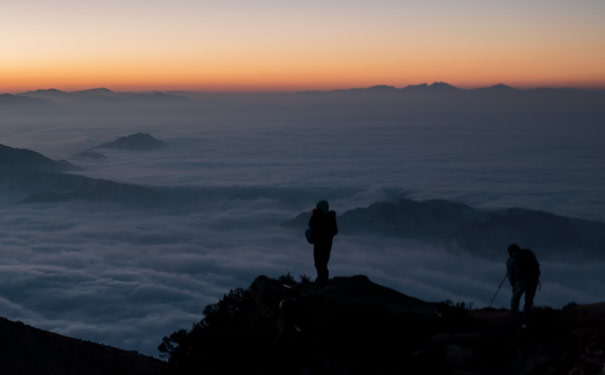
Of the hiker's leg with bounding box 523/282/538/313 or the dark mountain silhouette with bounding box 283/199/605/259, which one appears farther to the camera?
the dark mountain silhouette with bounding box 283/199/605/259

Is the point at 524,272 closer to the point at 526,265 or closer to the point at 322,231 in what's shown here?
the point at 526,265

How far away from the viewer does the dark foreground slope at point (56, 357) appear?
1744 cm

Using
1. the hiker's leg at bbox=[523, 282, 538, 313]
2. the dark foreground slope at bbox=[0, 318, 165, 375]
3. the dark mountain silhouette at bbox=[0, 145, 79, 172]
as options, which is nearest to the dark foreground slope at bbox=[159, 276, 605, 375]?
the hiker's leg at bbox=[523, 282, 538, 313]

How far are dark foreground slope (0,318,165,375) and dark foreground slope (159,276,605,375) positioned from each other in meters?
9.86

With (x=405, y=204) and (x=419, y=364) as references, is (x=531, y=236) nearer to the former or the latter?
(x=405, y=204)

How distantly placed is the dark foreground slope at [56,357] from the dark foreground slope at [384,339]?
9859 millimetres

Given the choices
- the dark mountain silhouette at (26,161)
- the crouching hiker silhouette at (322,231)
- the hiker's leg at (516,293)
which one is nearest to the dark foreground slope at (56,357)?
the crouching hiker silhouette at (322,231)

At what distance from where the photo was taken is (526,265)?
8195 mm

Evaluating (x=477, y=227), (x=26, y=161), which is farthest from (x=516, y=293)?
(x=26, y=161)

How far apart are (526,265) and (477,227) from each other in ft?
382

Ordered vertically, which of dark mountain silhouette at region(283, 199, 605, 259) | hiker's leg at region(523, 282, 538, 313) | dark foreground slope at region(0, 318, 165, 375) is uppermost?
hiker's leg at region(523, 282, 538, 313)

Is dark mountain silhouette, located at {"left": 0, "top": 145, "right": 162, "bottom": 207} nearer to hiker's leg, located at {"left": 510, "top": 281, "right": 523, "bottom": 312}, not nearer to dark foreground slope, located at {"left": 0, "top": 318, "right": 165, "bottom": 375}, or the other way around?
dark foreground slope, located at {"left": 0, "top": 318, "right": 165, "bottom": 375}

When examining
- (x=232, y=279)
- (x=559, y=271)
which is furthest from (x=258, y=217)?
(x=559, y=271)

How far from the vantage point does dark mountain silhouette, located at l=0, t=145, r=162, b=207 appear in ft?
542
